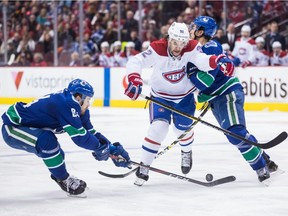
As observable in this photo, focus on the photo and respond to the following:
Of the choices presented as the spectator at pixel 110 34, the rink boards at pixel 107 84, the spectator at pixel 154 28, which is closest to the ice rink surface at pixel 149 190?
the rink boards at pixel 107 84

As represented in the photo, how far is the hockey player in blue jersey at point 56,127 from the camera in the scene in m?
4.68

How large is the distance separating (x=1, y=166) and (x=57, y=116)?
172cm

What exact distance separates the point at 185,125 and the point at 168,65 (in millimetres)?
492

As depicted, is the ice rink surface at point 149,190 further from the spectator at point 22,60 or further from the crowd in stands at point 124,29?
the spectator at point 22,60

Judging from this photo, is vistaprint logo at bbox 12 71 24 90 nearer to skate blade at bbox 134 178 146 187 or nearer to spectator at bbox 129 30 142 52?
spectator at bbox 129 30 142 52

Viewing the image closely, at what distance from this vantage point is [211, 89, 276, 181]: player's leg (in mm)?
5406

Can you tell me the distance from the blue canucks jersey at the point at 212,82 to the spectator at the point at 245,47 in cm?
646

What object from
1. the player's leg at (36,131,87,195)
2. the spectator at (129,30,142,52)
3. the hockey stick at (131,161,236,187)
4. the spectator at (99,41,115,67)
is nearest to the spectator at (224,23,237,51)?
the spectator at (129,30,142,52)

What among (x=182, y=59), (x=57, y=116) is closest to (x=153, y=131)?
(x=182, y=59)

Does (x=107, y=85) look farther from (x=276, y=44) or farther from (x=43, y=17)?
(x=276, y=44)

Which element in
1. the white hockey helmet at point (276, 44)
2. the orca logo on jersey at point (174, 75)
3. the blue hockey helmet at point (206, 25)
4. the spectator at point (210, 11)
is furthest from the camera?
the spectator at point (210, 11)

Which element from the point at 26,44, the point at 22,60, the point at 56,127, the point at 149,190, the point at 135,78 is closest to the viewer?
the point at 56,127

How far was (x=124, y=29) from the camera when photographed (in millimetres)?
13750

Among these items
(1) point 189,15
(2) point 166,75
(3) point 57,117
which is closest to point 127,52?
(1) point 189,15
